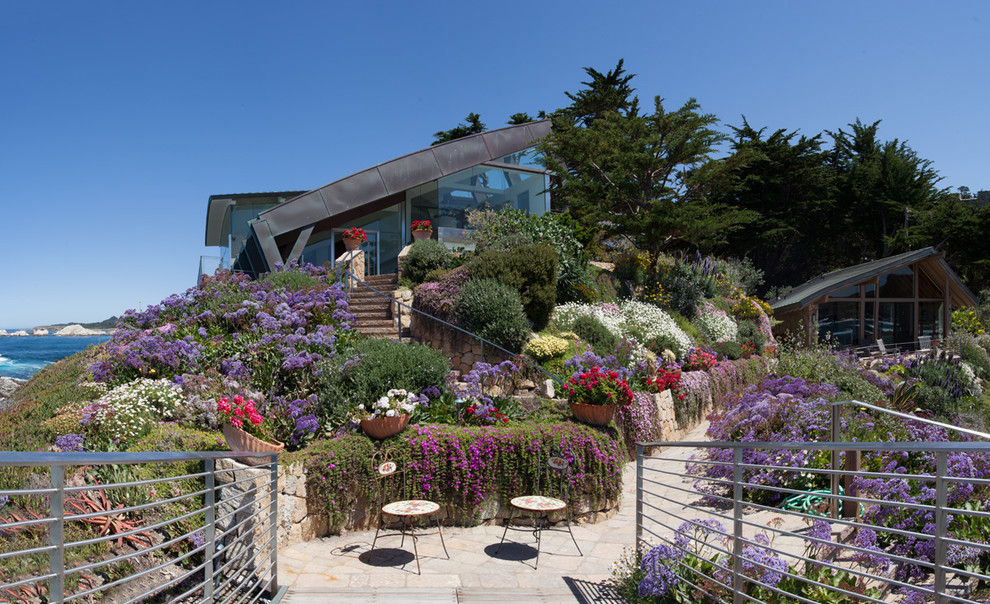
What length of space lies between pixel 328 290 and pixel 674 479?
24.0ft

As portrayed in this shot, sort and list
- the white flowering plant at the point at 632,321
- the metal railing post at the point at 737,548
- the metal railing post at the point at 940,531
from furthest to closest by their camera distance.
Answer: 1. the white flowering plant at the point at 632,321
2. the metal railing post at the point at 737,548
3. the metal railing post at the point at 940,531

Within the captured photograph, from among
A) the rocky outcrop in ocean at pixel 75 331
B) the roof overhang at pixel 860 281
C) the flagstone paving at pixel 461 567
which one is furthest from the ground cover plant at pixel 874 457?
the rocky outcrop in ocean at pixel 75 331

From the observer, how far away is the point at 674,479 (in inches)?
328

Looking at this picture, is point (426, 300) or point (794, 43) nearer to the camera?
point (794, 43)

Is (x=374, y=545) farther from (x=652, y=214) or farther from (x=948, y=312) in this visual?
(x=948, y=312)

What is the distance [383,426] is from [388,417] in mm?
111

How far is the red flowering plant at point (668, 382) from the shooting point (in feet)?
33.2

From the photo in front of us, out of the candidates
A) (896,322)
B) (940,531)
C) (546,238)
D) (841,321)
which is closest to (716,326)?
(546,238)

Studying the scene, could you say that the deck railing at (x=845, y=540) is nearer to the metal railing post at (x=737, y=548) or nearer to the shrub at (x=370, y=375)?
the metal railing post at (x=737, y=548)

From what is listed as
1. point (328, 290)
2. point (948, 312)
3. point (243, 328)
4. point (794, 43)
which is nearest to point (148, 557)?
point (243, 328)

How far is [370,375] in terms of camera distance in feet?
24.4

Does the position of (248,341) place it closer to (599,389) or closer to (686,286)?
(599,389)

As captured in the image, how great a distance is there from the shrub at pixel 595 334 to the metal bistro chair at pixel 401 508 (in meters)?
5.82

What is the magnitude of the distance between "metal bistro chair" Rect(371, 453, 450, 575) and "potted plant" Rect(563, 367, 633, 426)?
224 cm
